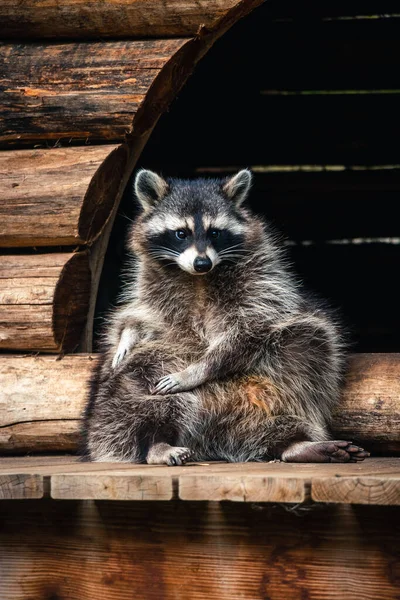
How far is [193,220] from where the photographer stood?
3824mm

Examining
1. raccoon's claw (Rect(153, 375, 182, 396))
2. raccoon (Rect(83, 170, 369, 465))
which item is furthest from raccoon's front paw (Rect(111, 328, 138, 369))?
raccoon's claw (Rect(153, 375, 182, 396))

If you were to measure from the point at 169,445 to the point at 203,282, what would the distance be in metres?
0.68

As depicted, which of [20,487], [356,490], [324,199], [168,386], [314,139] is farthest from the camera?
[324,199]

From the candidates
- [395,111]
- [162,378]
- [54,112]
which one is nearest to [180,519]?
[162,378]

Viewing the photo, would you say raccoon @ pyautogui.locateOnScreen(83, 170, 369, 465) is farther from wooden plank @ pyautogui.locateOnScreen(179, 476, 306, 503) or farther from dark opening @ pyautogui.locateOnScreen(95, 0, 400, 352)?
dark opening @ pyautogui.locateOnScreen(95, 0, 400, 352)

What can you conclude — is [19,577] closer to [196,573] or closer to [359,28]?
[196,573]

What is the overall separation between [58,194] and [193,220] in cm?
57

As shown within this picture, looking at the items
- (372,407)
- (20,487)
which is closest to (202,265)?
(372,407)

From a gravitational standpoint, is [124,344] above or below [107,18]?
below

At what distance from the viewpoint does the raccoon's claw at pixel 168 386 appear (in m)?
3.56

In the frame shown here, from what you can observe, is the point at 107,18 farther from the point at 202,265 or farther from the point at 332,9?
the point at 332,9

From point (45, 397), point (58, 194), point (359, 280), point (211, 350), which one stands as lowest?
point (45, 397)

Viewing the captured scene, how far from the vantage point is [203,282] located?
383 cm

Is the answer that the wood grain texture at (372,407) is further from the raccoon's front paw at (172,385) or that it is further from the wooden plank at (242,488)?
the wooden plank at (242,488)
